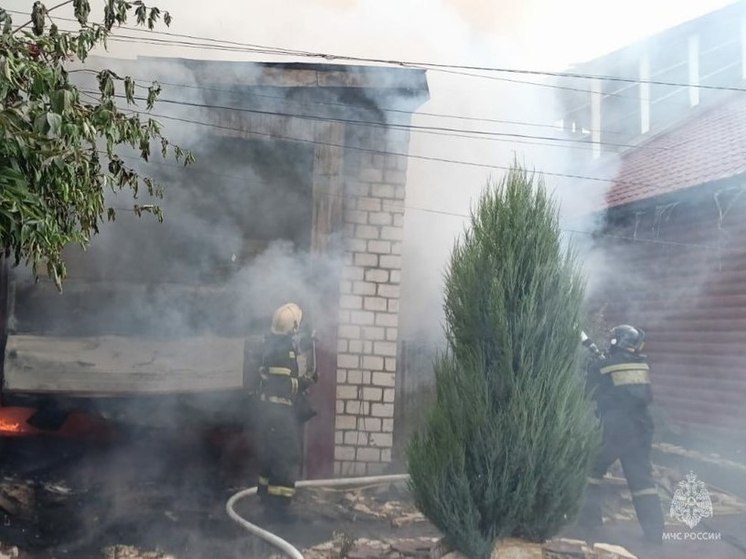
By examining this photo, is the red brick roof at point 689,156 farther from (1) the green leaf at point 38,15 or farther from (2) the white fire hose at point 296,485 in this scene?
(1) the green leaf at point 38,15

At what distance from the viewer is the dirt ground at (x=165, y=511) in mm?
4934

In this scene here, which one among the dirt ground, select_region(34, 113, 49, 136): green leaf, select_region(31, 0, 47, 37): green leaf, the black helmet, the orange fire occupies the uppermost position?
select_region(31, 0, 47, 37): green leaf

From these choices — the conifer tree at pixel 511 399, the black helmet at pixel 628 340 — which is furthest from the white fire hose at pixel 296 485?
the black helmet at pixel 628 340

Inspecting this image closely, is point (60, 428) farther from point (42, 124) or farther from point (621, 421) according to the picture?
point (621, 421)

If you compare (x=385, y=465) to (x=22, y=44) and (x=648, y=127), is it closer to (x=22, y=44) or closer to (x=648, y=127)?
(x=22, y=44)

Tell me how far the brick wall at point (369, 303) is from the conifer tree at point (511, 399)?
1797mm

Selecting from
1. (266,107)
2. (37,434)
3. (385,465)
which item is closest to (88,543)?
(37,434)

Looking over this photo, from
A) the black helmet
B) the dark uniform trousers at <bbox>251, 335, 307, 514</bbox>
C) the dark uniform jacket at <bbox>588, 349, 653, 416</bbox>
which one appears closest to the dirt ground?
the dark uniform trousers at <bbox>251, 335, 307, 514</bbox>

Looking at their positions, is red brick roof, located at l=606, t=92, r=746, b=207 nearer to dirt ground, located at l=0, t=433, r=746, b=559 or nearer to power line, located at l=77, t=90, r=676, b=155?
power line, located at l=77, t=90, r=676, b=155

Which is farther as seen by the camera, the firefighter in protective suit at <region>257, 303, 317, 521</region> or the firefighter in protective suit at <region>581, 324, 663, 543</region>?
Result: the firefighter in protective suit at <region>257, 303, 317, 521</region>

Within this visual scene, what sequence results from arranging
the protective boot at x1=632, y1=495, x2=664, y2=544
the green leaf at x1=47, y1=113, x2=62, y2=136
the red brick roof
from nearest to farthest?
the green leaf at x1=47, y1=113, x2=62, y2=136
the protective boot at x1=632, y1=495, x2=664, y2=544
the red brick roof

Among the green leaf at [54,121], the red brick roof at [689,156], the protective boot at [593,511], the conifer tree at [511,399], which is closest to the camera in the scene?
the green leaf at [54,121]

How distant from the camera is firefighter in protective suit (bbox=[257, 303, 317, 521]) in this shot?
566 cm

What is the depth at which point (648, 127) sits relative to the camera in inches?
453
